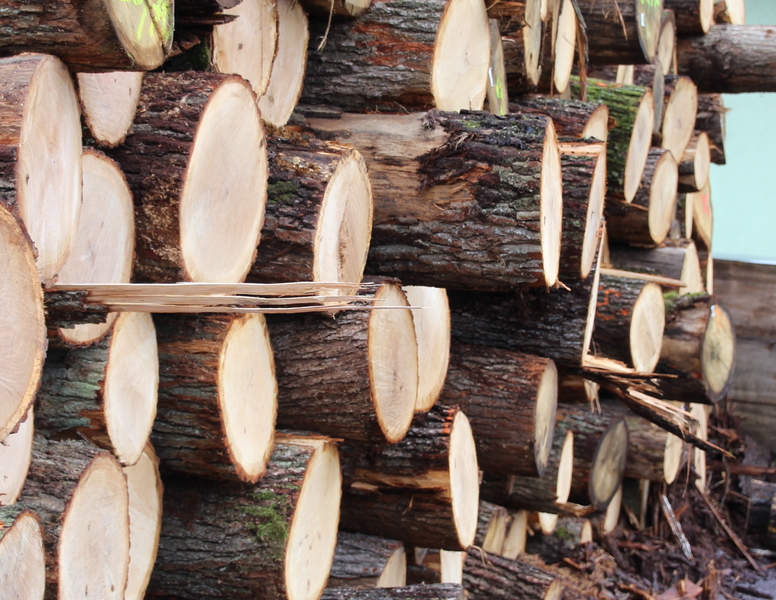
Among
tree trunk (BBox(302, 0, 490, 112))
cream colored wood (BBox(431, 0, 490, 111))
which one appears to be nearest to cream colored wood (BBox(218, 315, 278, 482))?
tree trunk (BBox(302, 0, 490, 112))

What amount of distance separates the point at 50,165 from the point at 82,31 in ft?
0.73

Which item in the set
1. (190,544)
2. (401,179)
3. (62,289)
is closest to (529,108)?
(401,179)

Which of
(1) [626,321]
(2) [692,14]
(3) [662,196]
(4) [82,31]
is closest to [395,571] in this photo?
(1) [626,321]

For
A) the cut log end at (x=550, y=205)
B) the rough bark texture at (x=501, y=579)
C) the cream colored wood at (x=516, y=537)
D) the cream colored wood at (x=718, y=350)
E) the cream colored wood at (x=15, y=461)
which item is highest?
the cut log end at (x=550, y=205)

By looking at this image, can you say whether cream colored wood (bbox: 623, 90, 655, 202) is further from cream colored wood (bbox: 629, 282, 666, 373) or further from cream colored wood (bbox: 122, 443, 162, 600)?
cream colored wood (bbox: 122, 443, 162, 600)

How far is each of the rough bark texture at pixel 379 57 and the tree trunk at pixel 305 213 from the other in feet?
1.50

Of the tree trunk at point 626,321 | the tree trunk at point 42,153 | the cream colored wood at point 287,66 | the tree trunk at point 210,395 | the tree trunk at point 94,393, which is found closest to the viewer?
the tree trunk at point 42,153

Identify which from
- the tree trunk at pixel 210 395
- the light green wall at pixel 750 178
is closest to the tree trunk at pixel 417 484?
the tree trunk at pixel 210 395

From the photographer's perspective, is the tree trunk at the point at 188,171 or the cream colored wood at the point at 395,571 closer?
the tree trunk at the point at 188,171

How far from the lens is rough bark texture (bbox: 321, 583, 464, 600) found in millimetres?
2439

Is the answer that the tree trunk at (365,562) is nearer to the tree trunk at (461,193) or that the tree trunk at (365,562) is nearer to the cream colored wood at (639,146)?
the tree trunk at (461,193)

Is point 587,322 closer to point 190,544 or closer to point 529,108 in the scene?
point 529,108

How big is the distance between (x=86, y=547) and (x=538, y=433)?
1756 millimetres

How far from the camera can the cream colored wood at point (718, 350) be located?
160 inches
